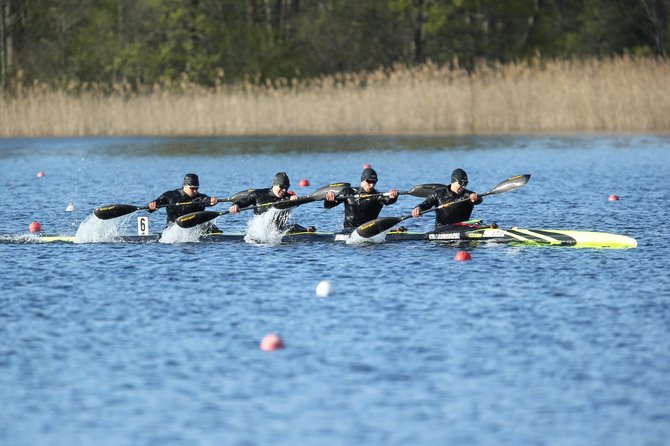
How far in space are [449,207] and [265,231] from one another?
326 cm

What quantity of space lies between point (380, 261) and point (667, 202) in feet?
34.6

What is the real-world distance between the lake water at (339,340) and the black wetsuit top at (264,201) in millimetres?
886

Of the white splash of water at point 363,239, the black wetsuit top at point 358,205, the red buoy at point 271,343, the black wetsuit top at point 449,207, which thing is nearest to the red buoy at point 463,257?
the black wetsuit top at point 449,207

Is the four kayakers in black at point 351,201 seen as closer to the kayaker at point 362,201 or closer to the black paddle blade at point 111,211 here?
the kayaker at point 362,201

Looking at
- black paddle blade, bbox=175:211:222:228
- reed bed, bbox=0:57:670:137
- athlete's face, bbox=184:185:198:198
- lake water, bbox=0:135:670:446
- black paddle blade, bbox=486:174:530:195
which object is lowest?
lake water, bbox=0:135:670:446

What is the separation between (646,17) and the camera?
59.7m

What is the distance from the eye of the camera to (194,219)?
21641 millimetres

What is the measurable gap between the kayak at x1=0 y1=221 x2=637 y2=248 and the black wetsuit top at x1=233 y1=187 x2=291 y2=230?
16.7 inches

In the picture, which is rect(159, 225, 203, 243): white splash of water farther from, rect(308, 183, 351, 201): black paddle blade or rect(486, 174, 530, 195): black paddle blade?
rect(486, 174, 530, 195): black paddle blade

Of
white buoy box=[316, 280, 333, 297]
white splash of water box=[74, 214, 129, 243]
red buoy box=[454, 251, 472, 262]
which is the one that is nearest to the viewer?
white buoy box=[316, 280, 333, 297]

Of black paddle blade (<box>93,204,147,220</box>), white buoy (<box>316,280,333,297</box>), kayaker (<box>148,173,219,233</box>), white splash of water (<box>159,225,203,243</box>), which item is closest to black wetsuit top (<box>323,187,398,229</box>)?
kayaker (<box>148,173,219,233</box>)

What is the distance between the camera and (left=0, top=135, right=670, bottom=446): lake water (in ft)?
35.7

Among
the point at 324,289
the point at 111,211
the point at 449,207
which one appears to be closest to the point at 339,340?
the point at 324,289

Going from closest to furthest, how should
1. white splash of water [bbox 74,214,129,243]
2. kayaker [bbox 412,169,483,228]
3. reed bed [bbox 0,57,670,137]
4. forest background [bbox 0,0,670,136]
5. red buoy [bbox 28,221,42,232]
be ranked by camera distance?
kayaker [bbox 412,169,483,228]
white splash of water [bbox 74,214,129,243]
red buoy [bbox 28,221,42,232]
reed bed [bbox 0,57,670,137]
forest background [bbox 0,0,670,136]
